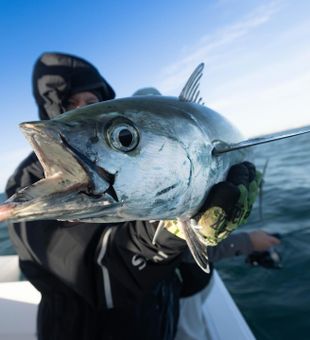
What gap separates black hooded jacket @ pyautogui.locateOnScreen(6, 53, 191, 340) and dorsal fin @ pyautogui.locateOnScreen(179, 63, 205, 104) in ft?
2.22

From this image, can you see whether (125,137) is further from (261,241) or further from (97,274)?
(261,241)

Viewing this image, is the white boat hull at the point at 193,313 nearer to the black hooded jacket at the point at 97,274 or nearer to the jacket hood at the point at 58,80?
the black hooded jacket at the point at 97,274

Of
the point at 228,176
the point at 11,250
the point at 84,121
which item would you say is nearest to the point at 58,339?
the point at 228,176

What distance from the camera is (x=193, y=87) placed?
174 centimetres

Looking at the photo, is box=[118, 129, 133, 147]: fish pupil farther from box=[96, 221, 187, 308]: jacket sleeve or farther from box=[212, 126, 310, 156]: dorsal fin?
box=[96, 221, 187, 308]: jacket sleeve

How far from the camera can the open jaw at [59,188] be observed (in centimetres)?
90

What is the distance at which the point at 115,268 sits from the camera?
6.15ft

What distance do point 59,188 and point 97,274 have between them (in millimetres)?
1140

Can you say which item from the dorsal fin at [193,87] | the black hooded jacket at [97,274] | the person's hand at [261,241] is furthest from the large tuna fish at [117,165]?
the person's hand at [261,241]

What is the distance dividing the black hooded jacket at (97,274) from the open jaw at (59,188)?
0.77m

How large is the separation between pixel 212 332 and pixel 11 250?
19.7 ft

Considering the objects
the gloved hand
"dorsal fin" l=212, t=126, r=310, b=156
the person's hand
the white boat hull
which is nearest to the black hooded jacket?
the gloved hand

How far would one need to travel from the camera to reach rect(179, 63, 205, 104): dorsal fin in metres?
1.67

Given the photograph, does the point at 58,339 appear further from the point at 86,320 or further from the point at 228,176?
the point at 228,176
